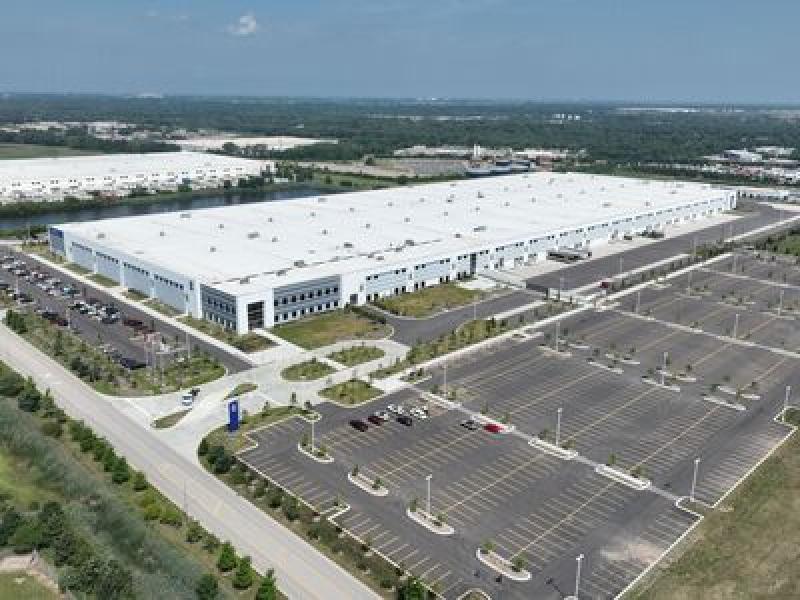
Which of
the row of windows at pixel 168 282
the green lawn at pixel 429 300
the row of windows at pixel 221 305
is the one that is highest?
the row of windows at pixel 168 282

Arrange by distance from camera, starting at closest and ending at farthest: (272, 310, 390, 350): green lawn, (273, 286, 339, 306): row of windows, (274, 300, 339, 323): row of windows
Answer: (272, 310, 390, 350): green lawn < (273, 286, 339, 306): row of windows < (274, 300, 339, 323): row of windows

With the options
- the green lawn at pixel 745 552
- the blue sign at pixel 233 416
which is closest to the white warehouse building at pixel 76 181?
the blue sign at pixel 233 416

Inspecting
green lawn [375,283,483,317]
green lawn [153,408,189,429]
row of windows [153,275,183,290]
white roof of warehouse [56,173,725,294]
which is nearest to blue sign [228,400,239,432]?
green lawn [153,408,189,429]

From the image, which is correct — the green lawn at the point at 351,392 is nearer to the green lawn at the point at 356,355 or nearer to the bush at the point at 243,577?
the green lawn at the point at 356,355

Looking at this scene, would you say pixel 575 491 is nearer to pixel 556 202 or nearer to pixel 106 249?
pixel 106 249

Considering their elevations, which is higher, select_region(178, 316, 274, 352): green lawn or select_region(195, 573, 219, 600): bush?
select_region(178, 316, 274, 352): green lawn

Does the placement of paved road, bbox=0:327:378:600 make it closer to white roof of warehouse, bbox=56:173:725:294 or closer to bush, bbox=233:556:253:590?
bush, bbox=233:556:253:590
